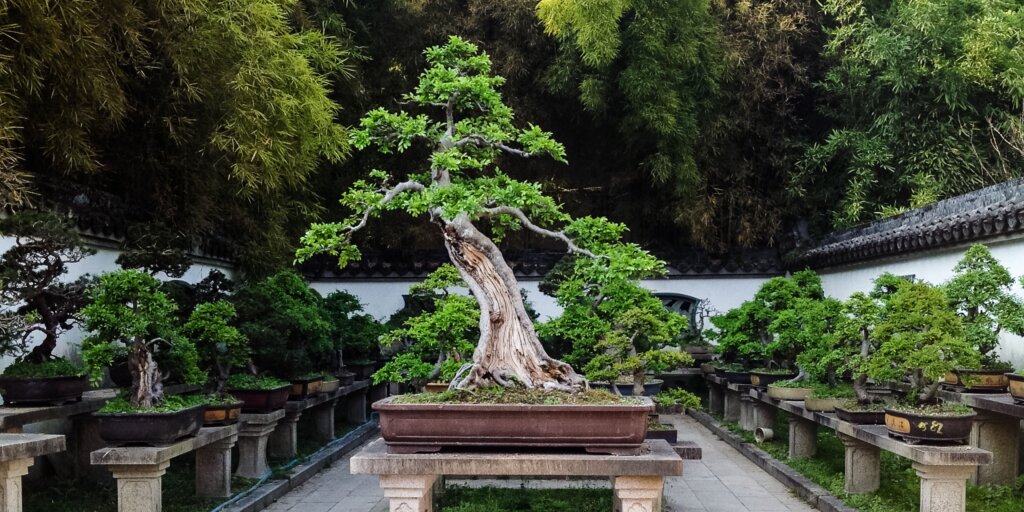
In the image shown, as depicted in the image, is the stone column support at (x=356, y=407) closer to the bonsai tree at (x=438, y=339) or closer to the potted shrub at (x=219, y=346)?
the bonsai tree at (x=438, y=339)

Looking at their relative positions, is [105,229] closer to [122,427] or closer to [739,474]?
[122,427]

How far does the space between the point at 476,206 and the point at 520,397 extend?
901 millimetres

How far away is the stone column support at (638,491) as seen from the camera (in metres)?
3.77

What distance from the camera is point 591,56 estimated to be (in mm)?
9359

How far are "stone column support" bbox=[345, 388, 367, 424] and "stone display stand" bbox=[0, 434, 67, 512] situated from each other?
6.01 m

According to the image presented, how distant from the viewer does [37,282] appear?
498cm

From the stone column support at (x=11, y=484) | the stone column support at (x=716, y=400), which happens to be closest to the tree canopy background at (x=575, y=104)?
the stone column support at (x=11, y=484)

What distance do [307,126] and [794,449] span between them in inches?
182

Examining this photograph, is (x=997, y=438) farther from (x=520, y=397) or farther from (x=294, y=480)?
(x=294, y=480)

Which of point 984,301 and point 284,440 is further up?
point 984,301

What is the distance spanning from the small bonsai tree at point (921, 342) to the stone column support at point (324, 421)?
5.21 metres

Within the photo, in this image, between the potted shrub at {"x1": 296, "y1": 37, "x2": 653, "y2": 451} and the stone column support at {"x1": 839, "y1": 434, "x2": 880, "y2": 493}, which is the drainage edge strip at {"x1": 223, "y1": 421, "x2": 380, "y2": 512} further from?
the stone column support at {"x1": 839, "y1": 434, "x2": 880, "y2": 493}

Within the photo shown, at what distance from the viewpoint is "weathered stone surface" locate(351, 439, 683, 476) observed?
3.70m

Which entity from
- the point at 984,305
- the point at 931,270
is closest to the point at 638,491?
the point at 984,305
